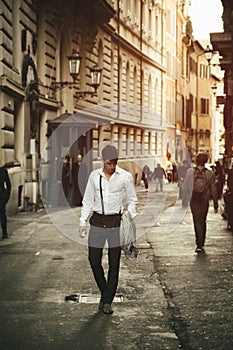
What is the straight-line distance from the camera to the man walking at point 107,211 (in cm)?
834

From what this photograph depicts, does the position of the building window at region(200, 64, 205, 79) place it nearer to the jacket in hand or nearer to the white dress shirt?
the jacket in hand

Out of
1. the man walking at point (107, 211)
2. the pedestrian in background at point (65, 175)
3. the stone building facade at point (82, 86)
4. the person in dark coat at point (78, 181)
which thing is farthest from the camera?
the pedestrian in background at point (65, 175)

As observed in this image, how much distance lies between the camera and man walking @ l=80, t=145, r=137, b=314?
834 centimetres

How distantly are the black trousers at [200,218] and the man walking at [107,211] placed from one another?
532 cm

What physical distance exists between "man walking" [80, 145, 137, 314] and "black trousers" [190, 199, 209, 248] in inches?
209

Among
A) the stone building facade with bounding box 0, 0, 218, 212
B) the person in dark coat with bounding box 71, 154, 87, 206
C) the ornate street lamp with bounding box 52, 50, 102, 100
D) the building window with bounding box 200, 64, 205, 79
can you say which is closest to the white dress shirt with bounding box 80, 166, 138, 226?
the stone building facade with bounding box 0, 0, 218, 212

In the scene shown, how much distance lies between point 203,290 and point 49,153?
17.6m

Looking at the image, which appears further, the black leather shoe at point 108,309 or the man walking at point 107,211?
the man walking at point 107,211

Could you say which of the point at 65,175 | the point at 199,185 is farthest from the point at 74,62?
the point at 199,185

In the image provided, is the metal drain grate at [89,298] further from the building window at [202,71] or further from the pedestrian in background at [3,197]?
the building window at [202,71]

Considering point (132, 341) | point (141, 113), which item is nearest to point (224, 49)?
point (141, 113)

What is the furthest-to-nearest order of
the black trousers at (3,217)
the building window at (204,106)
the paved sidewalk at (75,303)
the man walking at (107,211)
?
the building window at (204,106), the black trousers at (3,217), the man walking at (107,211), the paved sidewalk at (75,303)

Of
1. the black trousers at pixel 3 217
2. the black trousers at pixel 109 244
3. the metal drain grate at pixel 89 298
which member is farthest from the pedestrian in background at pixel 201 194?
the black trousers at pixel 109 244

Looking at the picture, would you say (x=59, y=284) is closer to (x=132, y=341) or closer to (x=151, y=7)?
(x=132, y=341)
